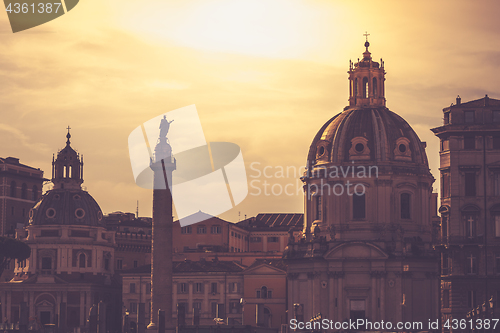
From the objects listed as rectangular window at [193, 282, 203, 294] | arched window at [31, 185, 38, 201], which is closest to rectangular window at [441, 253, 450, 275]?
rectangular window at [193, 282, 203, 294]

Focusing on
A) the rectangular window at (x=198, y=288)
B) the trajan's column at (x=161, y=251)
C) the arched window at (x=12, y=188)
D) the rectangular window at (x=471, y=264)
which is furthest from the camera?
the arched window at (x=12, y=188)

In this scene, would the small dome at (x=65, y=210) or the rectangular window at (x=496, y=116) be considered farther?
the small dome at (x=65, y=210)

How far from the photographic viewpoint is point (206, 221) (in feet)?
440

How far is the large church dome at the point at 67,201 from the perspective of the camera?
131750 millimetres

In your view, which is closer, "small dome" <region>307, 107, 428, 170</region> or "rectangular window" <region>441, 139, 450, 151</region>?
"rectangular window" <region>441, 139, 450, 151</region>

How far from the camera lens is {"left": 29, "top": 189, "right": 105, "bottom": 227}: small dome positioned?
432 feet

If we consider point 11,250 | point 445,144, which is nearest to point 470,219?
point 445,144

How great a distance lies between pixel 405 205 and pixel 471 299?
60.1 feet

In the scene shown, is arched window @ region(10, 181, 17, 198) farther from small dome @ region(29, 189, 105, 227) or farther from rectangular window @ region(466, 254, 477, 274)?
rectangular window @ region(466, 254, 477, 274)

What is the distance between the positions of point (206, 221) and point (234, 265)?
49.9 ft

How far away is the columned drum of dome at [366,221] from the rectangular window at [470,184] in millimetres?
12600

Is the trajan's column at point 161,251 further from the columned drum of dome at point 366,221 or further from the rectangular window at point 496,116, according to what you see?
the rectangular window at point 496,116

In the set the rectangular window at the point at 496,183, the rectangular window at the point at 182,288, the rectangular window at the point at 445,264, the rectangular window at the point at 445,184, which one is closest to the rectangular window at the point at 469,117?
the rectangular window at the point at 445,184

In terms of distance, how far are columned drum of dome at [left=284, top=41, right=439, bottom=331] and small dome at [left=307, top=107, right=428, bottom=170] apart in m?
0.10
